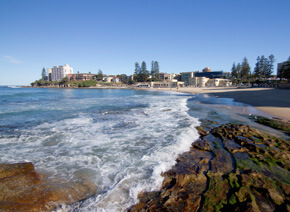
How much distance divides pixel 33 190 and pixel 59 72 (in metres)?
166

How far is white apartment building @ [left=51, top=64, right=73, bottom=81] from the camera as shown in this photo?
479 feet

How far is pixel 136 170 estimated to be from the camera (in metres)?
4.84

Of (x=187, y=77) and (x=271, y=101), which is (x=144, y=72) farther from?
(x=271, y=101)

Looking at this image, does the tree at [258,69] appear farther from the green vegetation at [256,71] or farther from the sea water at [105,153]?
the sea water at [105,153]

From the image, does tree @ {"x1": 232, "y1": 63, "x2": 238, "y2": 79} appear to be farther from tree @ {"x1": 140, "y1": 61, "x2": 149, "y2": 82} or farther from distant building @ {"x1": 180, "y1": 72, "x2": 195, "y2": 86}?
tree @ {"x1": 140, "y1": 61, "x2": 149, "y2": 82}

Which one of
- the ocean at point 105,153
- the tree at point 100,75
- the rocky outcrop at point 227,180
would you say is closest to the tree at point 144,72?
the tree at point 100,75

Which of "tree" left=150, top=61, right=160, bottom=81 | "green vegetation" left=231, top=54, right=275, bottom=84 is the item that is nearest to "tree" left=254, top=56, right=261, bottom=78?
"green vegetation" left=231, top=54, right=275, bottom=84

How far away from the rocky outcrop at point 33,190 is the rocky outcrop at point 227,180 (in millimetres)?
1503

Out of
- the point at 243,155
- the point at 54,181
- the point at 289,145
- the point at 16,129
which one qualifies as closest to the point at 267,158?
the point at 243,155

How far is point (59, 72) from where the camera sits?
148 m

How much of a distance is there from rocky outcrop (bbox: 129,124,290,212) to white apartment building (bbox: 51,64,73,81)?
160 metres

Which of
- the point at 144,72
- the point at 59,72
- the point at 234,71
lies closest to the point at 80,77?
the point at 59,72

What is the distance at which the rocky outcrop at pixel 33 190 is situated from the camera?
327 cm

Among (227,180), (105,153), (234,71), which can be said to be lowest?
(105,153)
